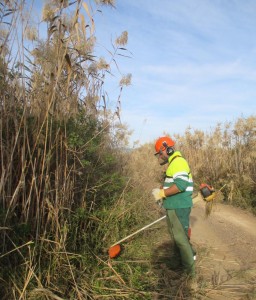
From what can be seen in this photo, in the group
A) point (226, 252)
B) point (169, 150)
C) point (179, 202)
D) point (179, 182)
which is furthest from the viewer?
point (226, 252)

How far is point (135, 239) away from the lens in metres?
5.04

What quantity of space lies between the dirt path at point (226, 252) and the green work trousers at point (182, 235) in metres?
0.25

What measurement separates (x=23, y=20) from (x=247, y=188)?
8.44 metres

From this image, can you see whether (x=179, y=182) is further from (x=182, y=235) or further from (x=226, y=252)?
(x=226, y=252)

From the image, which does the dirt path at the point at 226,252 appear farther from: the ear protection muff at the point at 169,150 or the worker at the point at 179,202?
the ear protection muff at the point at 169,150

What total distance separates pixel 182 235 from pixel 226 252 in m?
1.65

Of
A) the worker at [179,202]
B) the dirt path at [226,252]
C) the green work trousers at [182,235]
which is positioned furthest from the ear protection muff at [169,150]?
the dirt path at [226,252]

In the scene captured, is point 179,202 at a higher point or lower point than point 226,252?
higher

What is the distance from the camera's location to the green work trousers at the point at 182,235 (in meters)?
4.22

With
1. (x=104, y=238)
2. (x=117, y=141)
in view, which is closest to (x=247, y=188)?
(x=117, y=141)

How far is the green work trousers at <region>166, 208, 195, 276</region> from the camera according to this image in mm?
4223

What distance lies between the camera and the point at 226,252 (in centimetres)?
553

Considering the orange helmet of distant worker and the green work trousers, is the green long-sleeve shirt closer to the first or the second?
the green work trousers

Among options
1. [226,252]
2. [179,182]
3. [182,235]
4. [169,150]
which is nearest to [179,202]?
[179,182]
